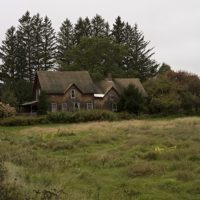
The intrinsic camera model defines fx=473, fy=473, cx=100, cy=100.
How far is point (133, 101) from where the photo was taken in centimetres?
6538

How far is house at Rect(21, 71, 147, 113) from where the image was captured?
68000 millimetres

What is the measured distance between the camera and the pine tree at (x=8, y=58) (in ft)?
273

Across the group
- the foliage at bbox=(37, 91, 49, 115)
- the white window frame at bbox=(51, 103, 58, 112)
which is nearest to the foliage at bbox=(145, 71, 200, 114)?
the white window frame at bbox=(51, 103, 58, 112)

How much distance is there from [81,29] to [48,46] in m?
8.54

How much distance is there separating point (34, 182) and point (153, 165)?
511 centimetres

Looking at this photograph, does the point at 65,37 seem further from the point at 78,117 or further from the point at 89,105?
the point at 78,117

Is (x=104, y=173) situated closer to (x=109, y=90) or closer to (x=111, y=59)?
(x=109, y=90)

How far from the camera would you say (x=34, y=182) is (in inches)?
545

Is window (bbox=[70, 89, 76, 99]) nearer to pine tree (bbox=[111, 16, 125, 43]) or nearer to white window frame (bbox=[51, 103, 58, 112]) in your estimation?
A: white window frame (bbox=[51, 103, 58, 112])

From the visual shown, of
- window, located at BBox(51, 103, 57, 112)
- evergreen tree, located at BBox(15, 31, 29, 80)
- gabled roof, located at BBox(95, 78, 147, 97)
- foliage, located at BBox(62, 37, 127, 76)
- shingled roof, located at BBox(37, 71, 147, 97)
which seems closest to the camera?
shingled roof, located at BBox(37, 71, 147, 97)

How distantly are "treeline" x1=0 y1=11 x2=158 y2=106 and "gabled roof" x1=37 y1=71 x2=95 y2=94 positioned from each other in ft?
14.5

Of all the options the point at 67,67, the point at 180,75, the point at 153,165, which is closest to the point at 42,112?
the point at 67,67

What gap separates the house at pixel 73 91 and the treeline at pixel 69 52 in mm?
3851

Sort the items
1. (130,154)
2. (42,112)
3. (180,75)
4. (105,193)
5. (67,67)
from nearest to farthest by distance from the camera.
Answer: (105,193) → (130,154) → (42,112) → (180,75) → (67,67)
